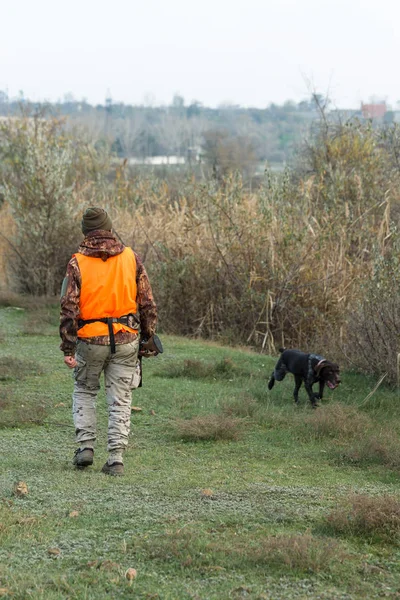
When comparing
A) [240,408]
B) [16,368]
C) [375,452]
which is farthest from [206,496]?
[16,368]

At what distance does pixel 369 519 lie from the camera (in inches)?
208

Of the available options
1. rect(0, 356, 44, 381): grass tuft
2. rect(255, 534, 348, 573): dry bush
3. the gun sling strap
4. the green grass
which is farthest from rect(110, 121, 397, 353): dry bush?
rect(255, 534, 348, 573): dry bush

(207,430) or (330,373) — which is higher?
(330,373)

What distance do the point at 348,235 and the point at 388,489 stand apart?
8693 mm

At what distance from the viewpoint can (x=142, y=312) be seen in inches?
281

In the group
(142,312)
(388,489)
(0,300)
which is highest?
(142,312)

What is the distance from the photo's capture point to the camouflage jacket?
6.79 metres

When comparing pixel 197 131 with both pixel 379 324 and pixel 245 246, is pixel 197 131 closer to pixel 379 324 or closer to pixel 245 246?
pixel 245 246

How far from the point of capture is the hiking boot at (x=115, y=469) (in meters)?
6.90

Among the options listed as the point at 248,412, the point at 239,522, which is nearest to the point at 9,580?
the point at 239,522

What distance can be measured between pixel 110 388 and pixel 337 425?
239 cm

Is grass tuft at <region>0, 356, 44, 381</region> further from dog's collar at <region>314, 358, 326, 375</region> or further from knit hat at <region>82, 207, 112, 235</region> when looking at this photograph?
knit hat at <region>82, 207, 112, 235</region>

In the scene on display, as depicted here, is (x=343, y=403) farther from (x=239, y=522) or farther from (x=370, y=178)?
(x=370, y=178)

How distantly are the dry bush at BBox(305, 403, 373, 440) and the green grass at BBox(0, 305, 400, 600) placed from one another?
1cm
